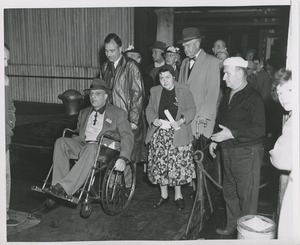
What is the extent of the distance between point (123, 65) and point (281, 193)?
1950 millimetres

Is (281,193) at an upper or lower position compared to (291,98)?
lower

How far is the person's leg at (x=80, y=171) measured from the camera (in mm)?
3053

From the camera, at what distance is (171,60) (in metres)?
4.31

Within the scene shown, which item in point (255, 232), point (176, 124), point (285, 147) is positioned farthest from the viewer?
point (176, 124)

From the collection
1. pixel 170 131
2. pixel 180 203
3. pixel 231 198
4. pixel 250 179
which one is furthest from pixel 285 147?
pixel 180 203

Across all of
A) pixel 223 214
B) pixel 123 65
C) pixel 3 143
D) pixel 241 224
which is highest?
pixel 123 65

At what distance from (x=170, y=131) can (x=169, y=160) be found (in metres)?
0.28

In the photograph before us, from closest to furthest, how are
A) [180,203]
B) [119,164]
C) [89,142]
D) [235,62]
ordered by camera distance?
[235,62] < [119,164] < [89,142] < [180,203]

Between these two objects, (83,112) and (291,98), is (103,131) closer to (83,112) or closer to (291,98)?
(83,112)

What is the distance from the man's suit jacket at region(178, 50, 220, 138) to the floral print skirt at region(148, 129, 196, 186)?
13.3 inches

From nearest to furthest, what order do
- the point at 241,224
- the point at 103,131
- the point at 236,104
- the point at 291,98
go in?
1. the point at 291,98
2. the point at 241,224
3. the point at 236,104
4. the point at 103,131

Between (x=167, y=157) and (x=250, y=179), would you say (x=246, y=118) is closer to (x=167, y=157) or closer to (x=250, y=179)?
(x=250, y=179)

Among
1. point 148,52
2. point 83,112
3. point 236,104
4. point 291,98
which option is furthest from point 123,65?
point 148,52

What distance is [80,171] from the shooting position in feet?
10.2
